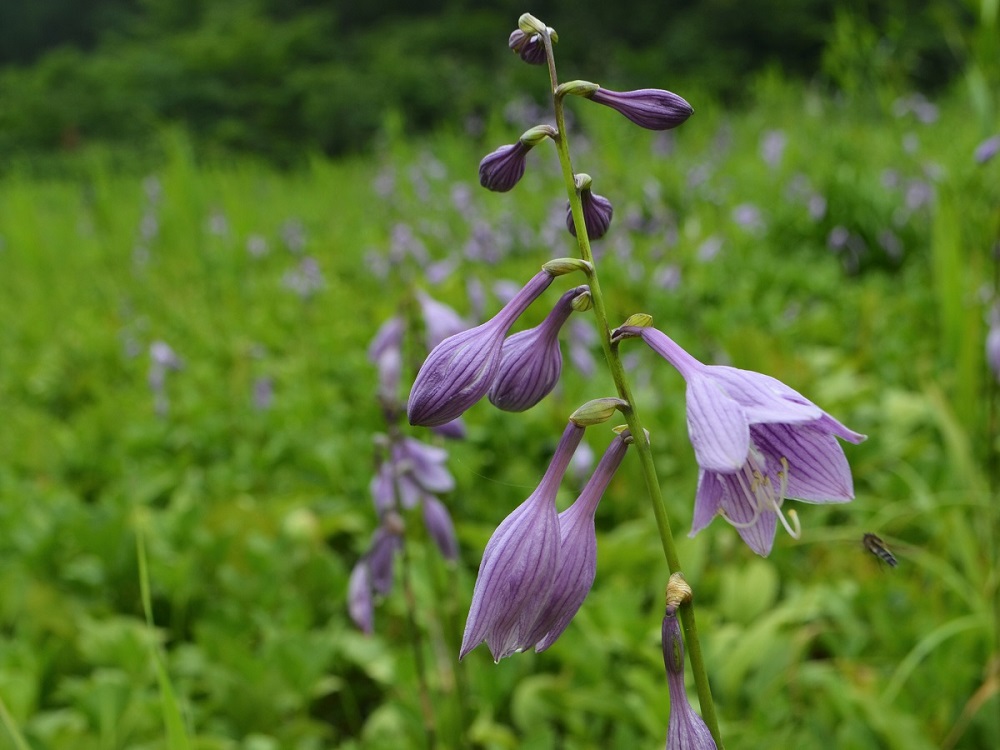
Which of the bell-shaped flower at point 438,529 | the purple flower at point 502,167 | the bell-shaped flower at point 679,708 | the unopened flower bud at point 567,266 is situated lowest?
the bell-shaped flower at point 438,529

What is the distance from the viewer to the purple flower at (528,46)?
89 cm

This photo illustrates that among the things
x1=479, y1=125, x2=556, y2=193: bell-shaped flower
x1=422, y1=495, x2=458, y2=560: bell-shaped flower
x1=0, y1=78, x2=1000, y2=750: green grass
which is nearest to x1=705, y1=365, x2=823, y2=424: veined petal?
x1=479, y1=125, x2=556, y2=193: bell-shaped flower

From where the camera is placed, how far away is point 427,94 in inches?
883

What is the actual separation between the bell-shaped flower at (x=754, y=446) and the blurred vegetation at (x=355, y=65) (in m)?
18.1

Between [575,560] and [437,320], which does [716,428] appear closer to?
[575,560]

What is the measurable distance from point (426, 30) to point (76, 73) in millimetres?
11021

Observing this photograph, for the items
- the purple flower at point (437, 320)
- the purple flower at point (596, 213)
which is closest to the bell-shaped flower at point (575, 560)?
the purple flower at point (596, 213)

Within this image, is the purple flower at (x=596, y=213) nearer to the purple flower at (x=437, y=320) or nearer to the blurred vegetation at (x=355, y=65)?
the purple flower at (x=437, y=320)

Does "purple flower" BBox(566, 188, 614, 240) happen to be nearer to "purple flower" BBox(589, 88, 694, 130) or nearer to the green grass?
"purple flower" BBox(589, 88, 694, 130)

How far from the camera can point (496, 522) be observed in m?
2.95

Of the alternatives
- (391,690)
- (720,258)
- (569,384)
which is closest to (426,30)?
(720,258)

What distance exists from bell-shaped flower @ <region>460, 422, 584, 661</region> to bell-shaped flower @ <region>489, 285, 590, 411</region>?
0.08m

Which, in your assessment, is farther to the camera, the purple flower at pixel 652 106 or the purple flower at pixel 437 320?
the purple flower at pixel 437 320

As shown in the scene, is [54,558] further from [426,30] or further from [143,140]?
[426,30]
